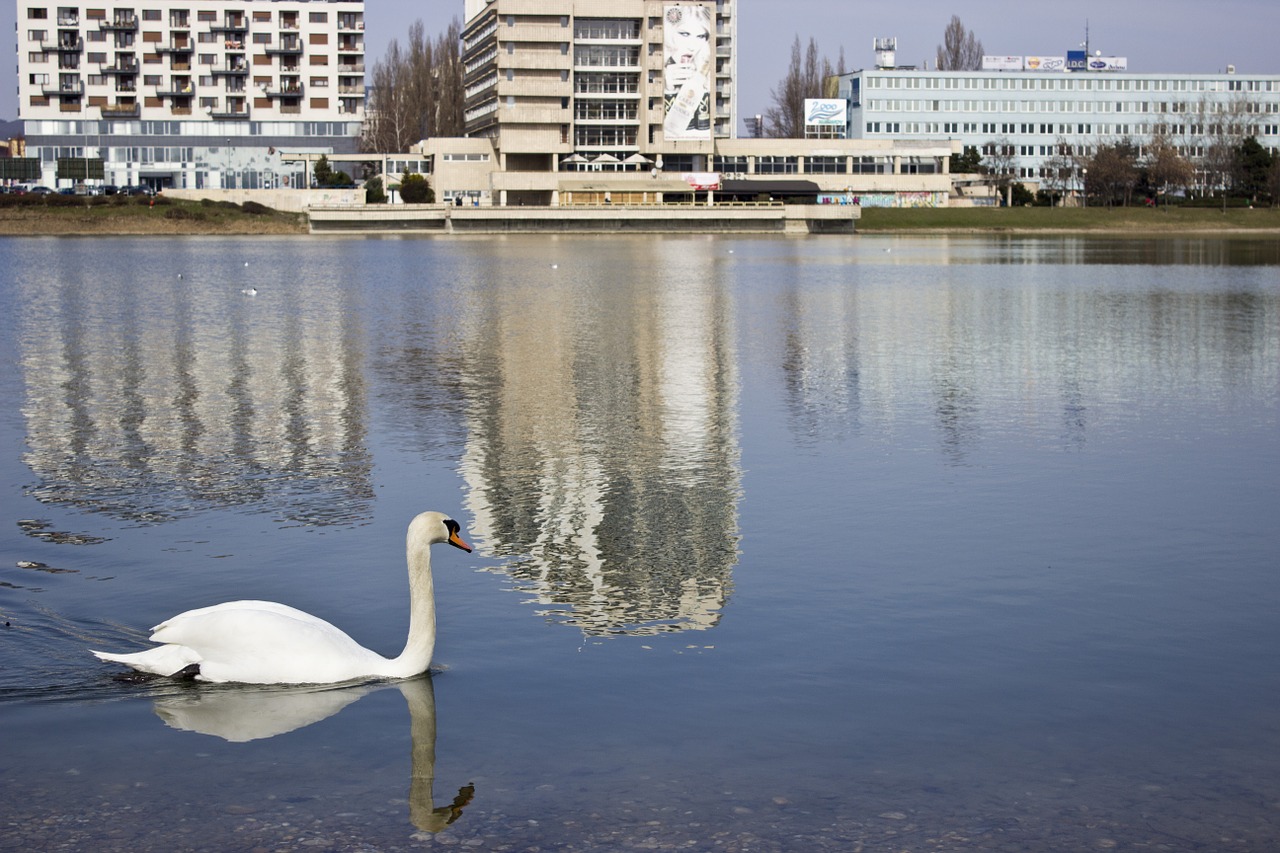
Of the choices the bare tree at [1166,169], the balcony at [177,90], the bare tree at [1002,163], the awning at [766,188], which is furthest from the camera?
the balcony at [177,90]

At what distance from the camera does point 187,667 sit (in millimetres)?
8516

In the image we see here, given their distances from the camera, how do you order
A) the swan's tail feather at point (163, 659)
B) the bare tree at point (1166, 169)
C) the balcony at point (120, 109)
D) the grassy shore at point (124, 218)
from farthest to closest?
1. the balcony at point (120, 109)
2. the bare tree at point (1166, 169)
3. the grassy shore at point (124, 218)
4. the swan's tail feather at point (163, 659)

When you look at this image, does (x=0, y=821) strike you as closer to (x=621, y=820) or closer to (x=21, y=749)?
(x=21, y=749)

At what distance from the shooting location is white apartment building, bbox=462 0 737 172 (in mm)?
133750

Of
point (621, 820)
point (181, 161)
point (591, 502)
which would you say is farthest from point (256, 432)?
point (181, 161)

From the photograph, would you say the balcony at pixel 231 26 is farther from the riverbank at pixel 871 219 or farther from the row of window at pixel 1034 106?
Result: the row of window at pixel 1034 106

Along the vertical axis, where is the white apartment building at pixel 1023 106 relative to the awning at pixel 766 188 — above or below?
above

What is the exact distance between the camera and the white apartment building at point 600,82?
133750mm

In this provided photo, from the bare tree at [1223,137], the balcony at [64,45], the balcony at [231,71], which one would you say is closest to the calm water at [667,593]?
the bare tree at [1223,137]

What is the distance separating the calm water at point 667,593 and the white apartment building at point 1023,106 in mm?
144475

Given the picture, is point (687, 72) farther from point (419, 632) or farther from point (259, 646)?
point (259, 646)

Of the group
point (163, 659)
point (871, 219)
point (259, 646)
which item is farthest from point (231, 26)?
point (259, 646)

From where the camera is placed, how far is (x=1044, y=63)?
168 meters

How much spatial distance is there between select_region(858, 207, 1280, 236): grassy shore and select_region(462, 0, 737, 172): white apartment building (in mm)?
20058
